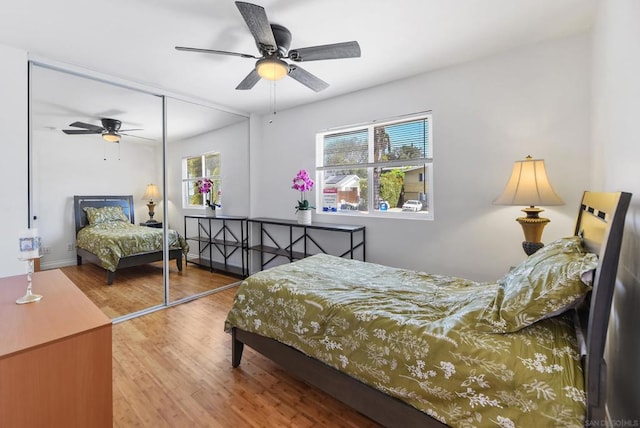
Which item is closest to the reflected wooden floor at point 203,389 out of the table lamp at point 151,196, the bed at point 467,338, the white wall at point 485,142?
the bed at point 467,338

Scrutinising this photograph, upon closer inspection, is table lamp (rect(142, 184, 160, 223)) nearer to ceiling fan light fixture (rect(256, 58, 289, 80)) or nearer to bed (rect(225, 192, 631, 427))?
ceiling fan light fixture (rect(256, 58, 289, 80))

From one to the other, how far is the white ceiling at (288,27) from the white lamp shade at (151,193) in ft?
3.80

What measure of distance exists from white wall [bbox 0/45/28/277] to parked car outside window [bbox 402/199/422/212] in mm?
3564

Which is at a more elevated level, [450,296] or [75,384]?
[450,296]

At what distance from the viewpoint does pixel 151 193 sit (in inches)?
124

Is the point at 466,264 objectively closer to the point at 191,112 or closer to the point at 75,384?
the point at 75,384

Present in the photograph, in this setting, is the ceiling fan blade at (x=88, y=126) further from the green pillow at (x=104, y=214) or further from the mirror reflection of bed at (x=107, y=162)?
the green pillow at (x=104, y=214)

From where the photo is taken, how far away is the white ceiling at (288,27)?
1858mm

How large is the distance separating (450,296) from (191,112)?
3552mm

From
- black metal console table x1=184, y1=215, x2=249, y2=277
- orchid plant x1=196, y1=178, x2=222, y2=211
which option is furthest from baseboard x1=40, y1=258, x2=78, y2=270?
orchid plant x1=196, y1=178, x2=222, y2=211

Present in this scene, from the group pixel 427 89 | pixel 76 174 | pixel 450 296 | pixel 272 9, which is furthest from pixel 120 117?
pixel 450 296

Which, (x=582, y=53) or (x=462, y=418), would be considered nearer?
(x=462, y=418)

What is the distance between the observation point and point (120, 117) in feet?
9.62

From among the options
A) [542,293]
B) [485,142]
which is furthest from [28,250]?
[485,142]
